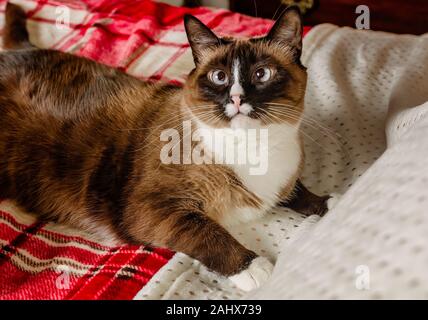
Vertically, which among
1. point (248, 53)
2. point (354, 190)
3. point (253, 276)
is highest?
point (248, 53)

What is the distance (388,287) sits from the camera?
579 millimetres

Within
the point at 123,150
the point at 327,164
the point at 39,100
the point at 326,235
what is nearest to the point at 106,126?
the point at 123,150

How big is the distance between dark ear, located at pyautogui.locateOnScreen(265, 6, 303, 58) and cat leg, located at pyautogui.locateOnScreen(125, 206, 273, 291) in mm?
453

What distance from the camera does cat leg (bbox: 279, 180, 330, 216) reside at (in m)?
1.17

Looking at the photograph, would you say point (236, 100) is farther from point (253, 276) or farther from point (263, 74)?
point (253, 276)

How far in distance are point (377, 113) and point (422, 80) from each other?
16 centimetres

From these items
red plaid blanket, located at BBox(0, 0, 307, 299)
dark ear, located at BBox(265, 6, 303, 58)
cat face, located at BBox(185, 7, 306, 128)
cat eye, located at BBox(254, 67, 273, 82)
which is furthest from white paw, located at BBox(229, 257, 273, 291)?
dark ear, located at BBox(265, 6, 303, 58)

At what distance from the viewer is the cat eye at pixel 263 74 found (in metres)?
1.10

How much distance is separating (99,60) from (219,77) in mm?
767

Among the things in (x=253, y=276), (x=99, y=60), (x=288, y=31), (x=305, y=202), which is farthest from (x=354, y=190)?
(x=99, y=60)

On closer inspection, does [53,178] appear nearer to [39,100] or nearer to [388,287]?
[39,100]

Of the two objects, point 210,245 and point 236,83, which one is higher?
point 236,83

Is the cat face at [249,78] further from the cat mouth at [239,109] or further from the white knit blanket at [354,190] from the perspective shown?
the white knit blanket at [354,190]

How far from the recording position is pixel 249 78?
1.09 meters
